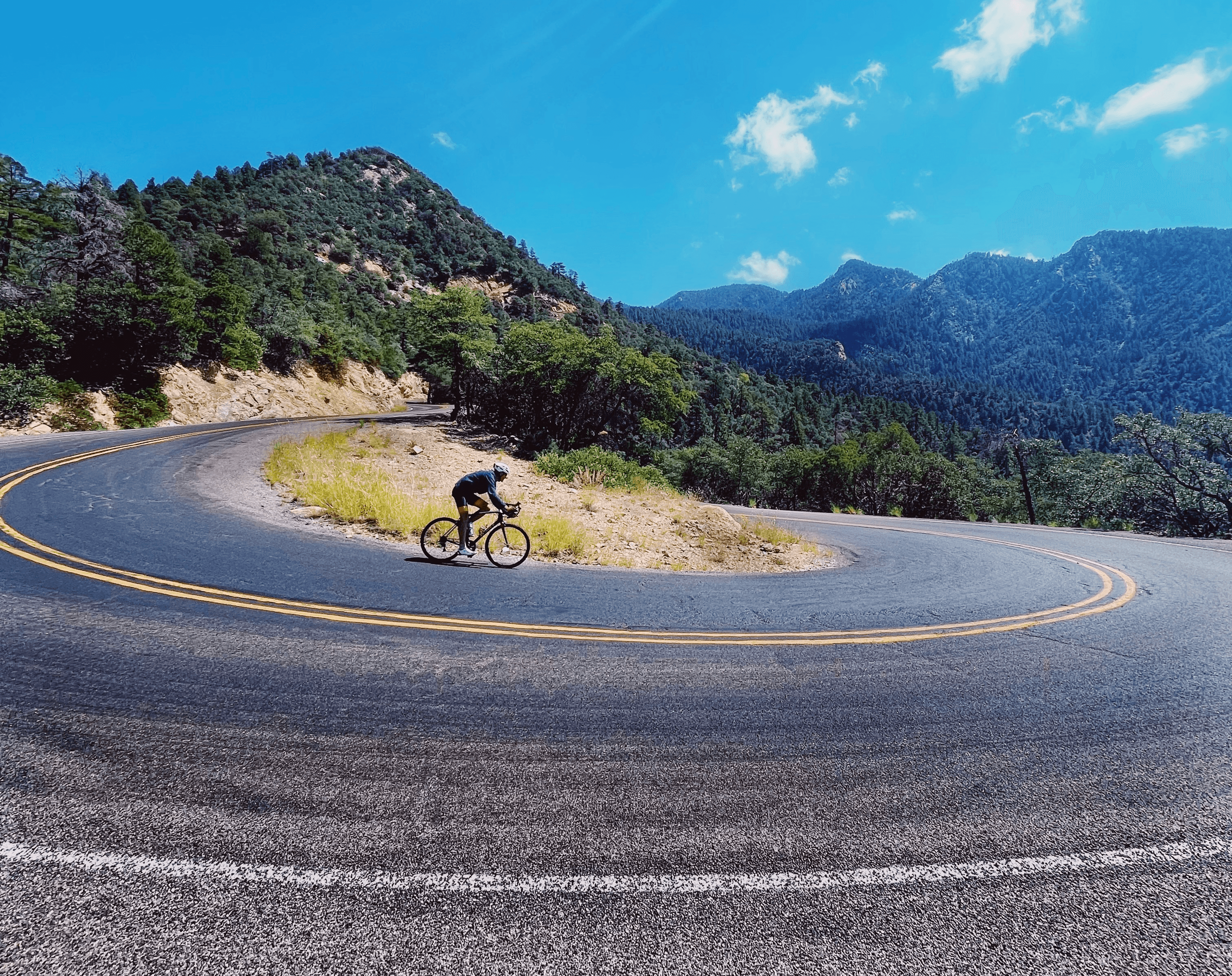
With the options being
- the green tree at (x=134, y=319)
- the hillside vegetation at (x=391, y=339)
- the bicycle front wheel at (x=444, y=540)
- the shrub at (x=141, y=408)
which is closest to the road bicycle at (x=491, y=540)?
the bicycle front wheel at (x=444, y=540)

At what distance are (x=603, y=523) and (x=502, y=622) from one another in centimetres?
711

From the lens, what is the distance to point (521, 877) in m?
2.29

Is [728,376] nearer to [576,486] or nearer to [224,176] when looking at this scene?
[224,176]

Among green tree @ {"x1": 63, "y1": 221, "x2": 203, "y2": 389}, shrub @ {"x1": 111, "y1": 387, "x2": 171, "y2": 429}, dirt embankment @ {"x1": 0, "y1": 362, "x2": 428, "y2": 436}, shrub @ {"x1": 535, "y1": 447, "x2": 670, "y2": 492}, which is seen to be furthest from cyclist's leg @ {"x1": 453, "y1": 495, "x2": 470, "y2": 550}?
green tree @ {"x1": 63, "y1": 221, "x2": 203, "y2": 389}

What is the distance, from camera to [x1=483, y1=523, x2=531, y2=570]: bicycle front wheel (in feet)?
27.7

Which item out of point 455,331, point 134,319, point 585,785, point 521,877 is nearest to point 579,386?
point 455,331

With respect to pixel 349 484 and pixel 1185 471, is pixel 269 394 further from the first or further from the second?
pixel 1185 471

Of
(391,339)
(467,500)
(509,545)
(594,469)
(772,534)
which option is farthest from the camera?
(391,339)

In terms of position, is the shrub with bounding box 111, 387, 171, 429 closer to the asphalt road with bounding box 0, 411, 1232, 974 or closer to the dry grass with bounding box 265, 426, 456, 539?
the dry grass with bounding box 265, 426, 456, 539

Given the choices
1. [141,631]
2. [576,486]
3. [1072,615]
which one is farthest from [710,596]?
[576,486]

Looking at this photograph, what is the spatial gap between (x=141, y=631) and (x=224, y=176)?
113186mm

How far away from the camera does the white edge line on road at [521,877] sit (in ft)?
7.18

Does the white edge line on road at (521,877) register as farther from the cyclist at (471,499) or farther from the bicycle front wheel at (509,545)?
A: the bicycle front wheel at (509,545)

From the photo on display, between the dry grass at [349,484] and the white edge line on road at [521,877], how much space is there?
7734 millimetres
